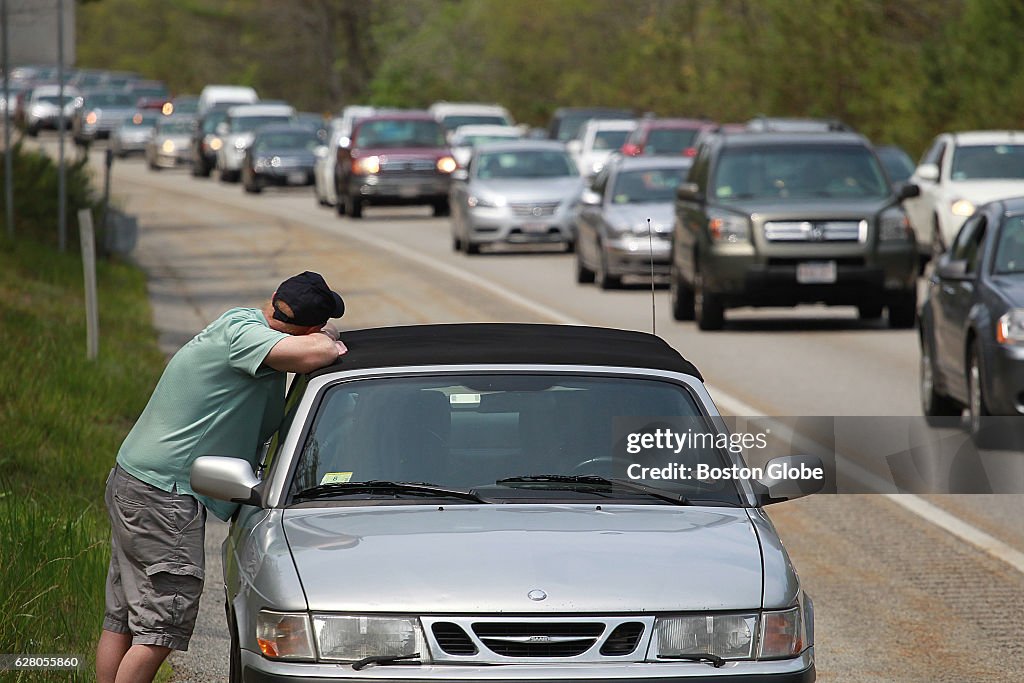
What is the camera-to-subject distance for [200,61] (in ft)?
378

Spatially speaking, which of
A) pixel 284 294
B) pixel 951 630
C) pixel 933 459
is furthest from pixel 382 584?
pixel 933 459

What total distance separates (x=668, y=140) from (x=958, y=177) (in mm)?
13704

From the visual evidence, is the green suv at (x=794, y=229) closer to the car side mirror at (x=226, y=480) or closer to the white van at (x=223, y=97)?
the car side mirror at (x=226, y=480)

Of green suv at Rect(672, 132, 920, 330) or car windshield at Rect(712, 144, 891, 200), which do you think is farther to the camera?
car windshield at Rect(712, 144, 891, 200)

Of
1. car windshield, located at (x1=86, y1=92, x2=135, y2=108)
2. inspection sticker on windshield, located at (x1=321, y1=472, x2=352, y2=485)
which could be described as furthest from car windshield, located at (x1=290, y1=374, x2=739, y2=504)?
car windshield, located at (x1=86, y1=92, x2=135, y2=108)

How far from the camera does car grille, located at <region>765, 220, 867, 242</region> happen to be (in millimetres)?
20062

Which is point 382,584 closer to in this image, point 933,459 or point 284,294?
point 284,294

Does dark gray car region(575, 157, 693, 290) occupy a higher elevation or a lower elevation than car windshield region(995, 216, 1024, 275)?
lower

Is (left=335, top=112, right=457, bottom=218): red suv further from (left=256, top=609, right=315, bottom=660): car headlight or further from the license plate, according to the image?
(left=256, top=609, right=315, bottom=660): car headlight

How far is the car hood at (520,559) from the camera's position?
206 inches

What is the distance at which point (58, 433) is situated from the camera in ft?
39.0

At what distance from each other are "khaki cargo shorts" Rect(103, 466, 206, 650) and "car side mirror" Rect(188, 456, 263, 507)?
12.9 inches

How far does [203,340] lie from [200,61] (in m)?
111

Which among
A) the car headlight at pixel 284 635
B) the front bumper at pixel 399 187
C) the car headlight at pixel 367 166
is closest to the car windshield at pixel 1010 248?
the car headlight at pixel 284 635
